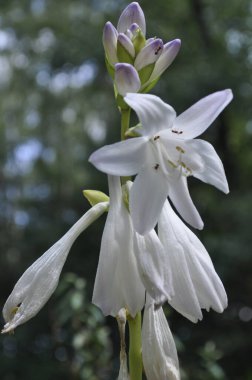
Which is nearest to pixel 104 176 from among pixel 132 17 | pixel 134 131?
pixel 132 17

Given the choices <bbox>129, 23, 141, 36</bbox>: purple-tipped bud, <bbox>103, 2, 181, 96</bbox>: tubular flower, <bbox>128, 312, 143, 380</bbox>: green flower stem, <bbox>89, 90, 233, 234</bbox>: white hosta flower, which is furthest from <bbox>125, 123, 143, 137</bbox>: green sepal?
<bbox>128, 312, 143, 380</bbox>: green flower stem

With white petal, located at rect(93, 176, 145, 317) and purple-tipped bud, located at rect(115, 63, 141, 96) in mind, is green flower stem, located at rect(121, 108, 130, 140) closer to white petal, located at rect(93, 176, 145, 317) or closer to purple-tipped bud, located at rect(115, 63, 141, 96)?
purple-tipped bud, located at rect(115, 63, 141, 96)

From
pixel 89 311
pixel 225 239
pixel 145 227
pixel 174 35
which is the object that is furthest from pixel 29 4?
pixel 145 227

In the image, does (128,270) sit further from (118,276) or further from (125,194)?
(125,194)

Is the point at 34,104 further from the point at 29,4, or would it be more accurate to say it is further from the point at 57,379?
the point at 57,379

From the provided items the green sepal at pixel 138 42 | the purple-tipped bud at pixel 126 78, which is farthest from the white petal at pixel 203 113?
the green sepal at pixel 138 42
